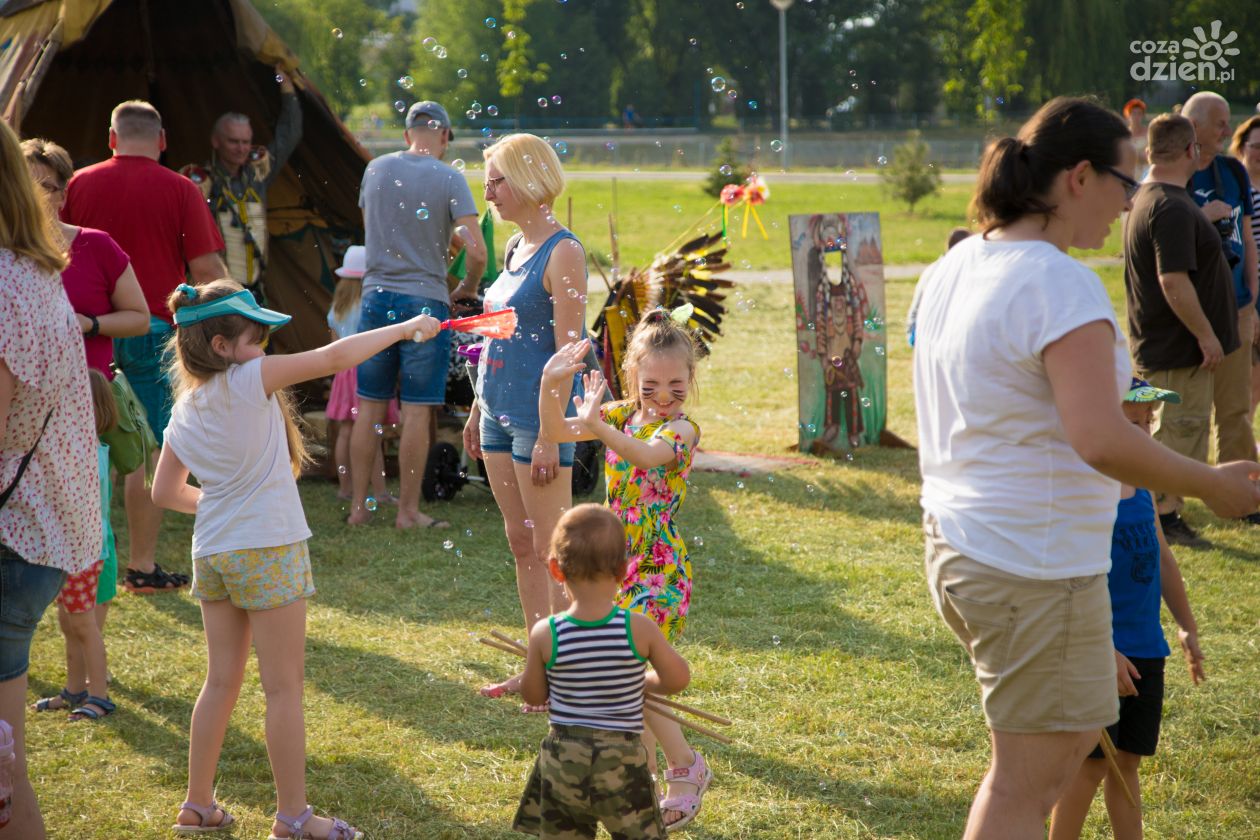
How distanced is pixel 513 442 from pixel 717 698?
1172 mm

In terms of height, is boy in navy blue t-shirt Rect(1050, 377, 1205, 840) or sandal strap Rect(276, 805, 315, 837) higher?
boy in navy blue t-shirt Rect(1050, 377, 1205, 840)

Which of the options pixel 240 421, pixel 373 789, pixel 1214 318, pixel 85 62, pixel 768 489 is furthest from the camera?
pixel 85 62

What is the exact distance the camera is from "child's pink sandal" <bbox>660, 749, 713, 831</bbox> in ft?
11.2

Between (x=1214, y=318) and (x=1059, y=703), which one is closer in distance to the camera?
(x=1059, y=703)

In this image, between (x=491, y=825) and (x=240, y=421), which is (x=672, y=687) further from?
(x=240, y=421)

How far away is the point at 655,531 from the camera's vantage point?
3424 millimetres

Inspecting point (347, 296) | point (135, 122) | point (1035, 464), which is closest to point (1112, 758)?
point (1035, 464)

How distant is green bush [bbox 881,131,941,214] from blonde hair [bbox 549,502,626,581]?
82.7 feet

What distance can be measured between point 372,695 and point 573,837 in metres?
1.91

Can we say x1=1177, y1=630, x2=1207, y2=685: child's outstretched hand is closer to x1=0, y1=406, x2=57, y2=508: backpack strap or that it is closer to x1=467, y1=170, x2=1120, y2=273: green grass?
x1=0, y1=406, x2=57, y2=508: backpack strap

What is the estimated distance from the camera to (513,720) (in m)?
4.17

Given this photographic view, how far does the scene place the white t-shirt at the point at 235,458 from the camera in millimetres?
3137

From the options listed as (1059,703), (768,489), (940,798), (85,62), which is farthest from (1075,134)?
(85,62)

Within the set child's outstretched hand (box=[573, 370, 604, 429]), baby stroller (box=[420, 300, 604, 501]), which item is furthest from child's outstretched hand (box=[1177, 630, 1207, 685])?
baby stroller (box=[420, 300, 604, 501])
